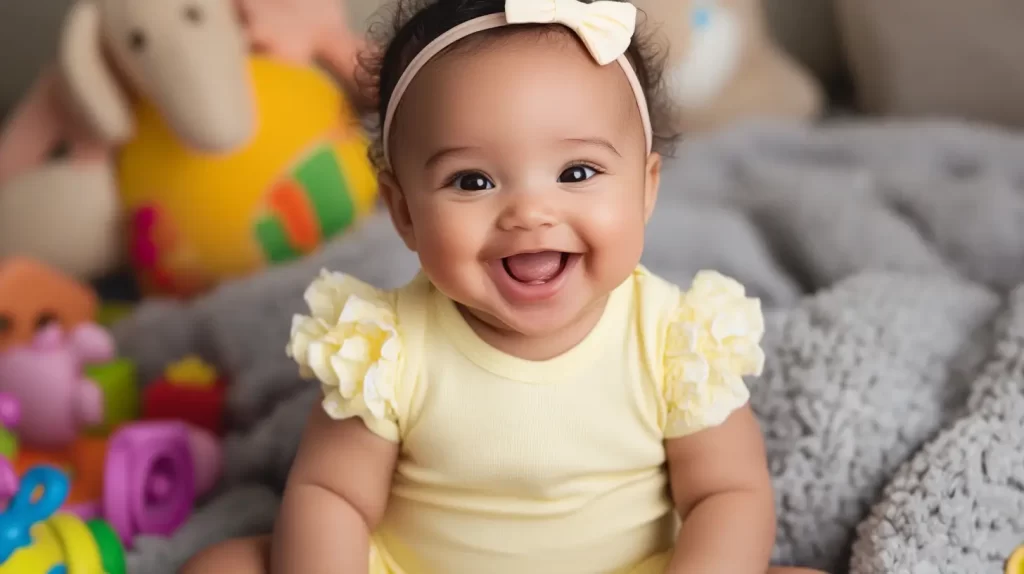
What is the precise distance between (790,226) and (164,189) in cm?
71

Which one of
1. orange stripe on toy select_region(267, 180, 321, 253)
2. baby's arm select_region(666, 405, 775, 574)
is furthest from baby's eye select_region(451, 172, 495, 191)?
orange stripe on toy select_region(267, 180, 321, 253)

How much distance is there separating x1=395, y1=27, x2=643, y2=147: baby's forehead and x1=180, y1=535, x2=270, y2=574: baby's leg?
1.09ft

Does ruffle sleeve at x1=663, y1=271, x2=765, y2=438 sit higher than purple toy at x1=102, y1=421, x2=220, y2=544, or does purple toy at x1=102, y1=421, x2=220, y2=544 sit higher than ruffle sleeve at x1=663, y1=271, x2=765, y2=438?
ruffle sleeve at x1=663, y1=271, x2=765, y2=438

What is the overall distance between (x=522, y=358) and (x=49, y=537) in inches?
15.1

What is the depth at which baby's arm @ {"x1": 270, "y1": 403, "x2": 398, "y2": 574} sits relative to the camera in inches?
28.2

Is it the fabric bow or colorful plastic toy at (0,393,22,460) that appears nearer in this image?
the fabric bow

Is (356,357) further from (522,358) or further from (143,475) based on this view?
(143,475)

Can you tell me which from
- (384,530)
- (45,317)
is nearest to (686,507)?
(384,530)

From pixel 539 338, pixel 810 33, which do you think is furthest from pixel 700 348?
pixel 810 33

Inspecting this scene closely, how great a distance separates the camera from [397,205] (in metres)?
0.74

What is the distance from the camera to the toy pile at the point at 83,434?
0.80 meters

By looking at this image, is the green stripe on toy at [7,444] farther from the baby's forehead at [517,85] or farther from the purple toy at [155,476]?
the baby's forehead at [517,85]

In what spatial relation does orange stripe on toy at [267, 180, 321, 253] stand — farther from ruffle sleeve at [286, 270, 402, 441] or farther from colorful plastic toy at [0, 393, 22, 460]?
ruffle sleeve at [286, 270, 402, 441]

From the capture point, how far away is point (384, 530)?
0.77 metres
